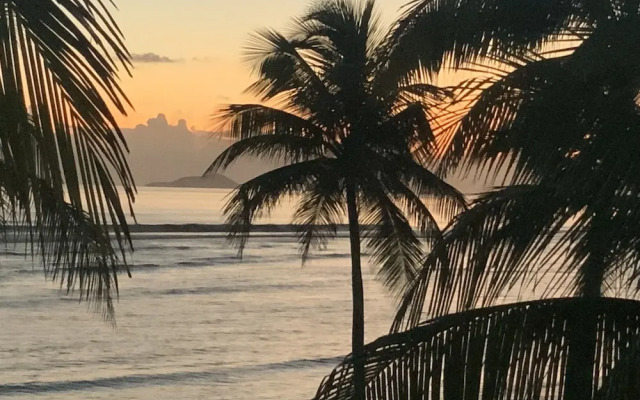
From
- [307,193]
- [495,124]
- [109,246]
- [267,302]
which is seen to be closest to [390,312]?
[267,302]

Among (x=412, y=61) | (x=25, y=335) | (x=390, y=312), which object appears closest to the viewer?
(x=412, y=61)

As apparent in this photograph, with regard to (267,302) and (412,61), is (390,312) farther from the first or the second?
(412,61)

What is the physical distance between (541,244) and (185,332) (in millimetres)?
28043

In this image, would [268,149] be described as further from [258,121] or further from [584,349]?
[584,349]

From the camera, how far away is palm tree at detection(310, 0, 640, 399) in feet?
12.0

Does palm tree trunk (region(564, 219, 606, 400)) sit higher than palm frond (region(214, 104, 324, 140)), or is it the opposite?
palm frond (region(214, 104, 324, 140))

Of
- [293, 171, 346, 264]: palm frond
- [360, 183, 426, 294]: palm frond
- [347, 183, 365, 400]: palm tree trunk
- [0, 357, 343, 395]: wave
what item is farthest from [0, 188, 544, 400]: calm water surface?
[360, 183, 426, 294]: palm frond

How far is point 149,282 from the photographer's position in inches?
1849

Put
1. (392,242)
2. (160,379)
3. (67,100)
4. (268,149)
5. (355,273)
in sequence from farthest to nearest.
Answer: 1. (160,379)
2. (355,273)
3. (392,242)
4. (268,149)
5. (67,100)

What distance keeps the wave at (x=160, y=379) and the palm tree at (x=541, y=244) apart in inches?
717

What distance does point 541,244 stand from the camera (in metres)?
4.01

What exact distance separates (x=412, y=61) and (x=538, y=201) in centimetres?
94

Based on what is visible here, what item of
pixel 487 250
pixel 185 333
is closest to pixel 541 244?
pixel 487 250

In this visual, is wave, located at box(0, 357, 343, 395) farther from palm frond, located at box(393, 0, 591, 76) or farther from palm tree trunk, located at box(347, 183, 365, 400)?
palm frond, located at box(393, 0, 591, 76)
